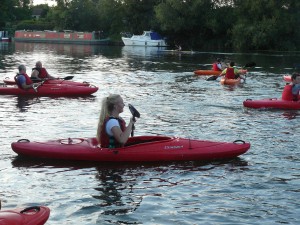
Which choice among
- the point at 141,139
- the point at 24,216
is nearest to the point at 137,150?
the point at 141,139

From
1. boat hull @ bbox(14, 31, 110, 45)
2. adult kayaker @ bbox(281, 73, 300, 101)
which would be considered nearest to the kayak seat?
adult kayaker @ bbox(281, 73, 300, 101)

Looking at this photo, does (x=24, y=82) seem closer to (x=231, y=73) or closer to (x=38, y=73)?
(x=38, y=73)

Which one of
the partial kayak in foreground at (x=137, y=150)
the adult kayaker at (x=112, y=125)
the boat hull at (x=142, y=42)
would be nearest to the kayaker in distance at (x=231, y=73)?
the partial kayak in foreground at (x=137, y=150)

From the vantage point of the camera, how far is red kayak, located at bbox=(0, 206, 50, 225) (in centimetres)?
592

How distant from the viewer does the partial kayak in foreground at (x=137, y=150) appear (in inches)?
377

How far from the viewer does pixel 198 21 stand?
58.9 m

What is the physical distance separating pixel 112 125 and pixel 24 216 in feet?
10.5

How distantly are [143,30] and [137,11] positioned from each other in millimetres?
2575

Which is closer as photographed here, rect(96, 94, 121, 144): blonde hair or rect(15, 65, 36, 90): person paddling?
rect(96, 94, 121, 144): blonde hair

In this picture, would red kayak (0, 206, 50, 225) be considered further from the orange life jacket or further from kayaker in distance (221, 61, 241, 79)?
kayaker in distance (221, 61, 241, 79)

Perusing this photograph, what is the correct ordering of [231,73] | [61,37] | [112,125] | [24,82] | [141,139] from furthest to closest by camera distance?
1. [61,37]
2. [231,73]
3. [24,82]
4. [141,139]
5. [112,125]

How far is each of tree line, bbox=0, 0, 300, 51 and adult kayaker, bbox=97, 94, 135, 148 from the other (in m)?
43.3

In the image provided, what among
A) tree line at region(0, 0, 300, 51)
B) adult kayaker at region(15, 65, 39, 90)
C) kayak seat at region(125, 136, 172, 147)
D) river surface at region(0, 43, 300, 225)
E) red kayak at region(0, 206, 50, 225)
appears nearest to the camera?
red kayak at region(0, 206, 50, 225)

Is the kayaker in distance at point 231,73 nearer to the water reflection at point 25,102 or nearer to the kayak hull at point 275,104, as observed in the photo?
the kayak hull at point 275,104
